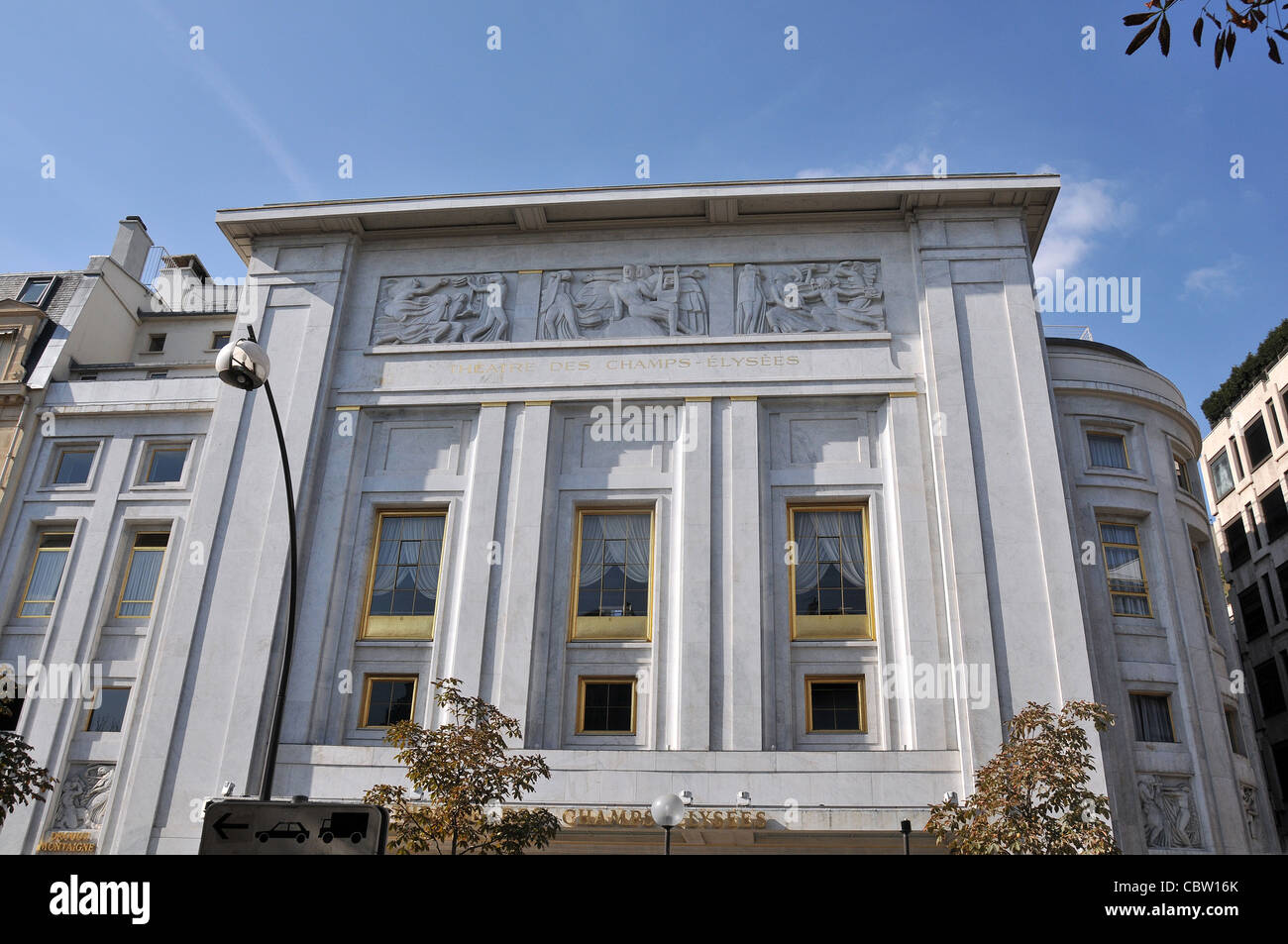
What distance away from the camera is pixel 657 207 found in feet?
86.3

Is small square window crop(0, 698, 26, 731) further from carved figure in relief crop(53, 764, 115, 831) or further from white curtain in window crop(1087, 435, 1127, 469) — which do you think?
white curtain in window crop(1087, 435, 1127, 469)

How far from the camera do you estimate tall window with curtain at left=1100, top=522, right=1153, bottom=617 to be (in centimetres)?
2273

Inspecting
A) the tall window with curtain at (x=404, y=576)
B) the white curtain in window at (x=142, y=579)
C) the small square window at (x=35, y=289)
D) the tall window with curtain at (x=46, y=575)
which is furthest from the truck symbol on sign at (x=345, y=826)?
the small square window at (x=35, y=289)

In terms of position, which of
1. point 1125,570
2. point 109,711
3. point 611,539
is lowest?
point 109,711

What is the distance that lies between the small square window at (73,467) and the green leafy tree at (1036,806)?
73.4 ft

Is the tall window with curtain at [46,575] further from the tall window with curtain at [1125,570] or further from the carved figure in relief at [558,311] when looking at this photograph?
the tall window with curtain at [1125,570]

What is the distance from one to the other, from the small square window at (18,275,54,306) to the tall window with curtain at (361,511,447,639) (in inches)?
561

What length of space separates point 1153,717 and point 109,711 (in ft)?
76.4

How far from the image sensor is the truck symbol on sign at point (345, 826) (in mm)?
7719

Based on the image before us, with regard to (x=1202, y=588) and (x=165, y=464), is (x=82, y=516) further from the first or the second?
(x=1202, y=588)

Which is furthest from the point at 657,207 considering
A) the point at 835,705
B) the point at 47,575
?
the point at 47,575

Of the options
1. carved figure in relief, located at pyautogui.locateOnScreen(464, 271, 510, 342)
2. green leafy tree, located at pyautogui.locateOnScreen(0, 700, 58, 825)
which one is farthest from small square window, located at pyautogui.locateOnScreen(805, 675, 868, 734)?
green leafy tree, located at pyautogui.locateOnScreen(0, 700, 58, 825)

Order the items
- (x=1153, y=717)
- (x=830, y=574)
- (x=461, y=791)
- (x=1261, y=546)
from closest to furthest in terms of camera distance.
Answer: (x=461, y=791) → (x=1153, y=717) → (x=830, y=574) → (x=1261, y=546)
